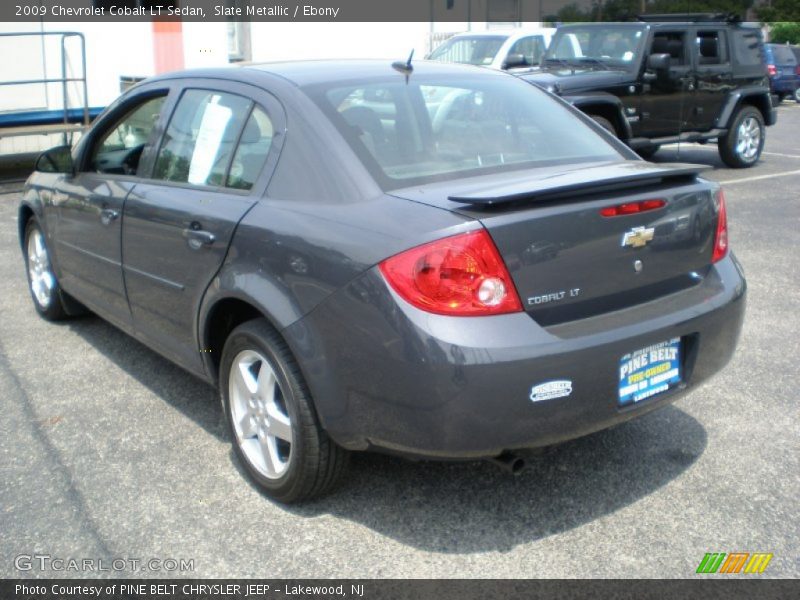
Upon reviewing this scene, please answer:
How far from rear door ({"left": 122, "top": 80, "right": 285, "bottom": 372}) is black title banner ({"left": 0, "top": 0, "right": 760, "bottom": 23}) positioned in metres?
7.68

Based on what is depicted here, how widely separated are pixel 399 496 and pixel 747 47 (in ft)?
35.5

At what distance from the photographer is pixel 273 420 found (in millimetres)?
3535

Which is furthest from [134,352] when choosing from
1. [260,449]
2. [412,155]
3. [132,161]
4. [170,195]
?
[412,155]

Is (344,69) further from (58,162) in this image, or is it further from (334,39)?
(334,39)

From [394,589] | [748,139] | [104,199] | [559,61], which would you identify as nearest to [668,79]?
[559,61]

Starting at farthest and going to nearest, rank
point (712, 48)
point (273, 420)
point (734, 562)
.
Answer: point (712, 48), point (273, 420), point (734, 562)

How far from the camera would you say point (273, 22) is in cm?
1895

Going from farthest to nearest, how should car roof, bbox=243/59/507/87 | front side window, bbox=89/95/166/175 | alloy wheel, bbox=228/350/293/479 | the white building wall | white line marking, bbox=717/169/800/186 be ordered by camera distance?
the white building wall → white line marking, bbox=717/169/800/186 → front side window, bbox=89/95/166/175 → car roof, bbox=243/59/507/87 → alloy wheel, bbox=228/350/293/479

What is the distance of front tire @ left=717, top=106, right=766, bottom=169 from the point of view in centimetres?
1257

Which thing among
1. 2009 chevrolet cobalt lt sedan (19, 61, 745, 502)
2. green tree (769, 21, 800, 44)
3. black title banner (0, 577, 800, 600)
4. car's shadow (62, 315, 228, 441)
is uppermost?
green tree (769, 21, 800, 44)

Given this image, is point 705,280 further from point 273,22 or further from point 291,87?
point 273,22

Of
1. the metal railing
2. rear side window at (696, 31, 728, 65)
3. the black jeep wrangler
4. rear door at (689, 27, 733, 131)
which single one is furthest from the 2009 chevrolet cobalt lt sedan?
rear side window at (696, 31, 728, 65)

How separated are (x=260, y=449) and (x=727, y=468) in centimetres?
191

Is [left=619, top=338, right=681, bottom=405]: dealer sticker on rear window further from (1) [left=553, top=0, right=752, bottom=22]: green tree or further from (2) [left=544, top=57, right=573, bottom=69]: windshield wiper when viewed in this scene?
(1) [left=553, top=0, right=752, bottom=22]: green tree
